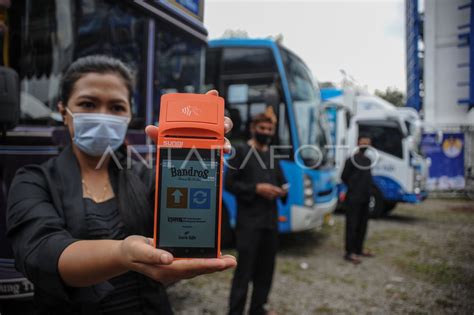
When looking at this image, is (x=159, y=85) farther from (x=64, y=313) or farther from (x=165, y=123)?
(x=165, y=123)

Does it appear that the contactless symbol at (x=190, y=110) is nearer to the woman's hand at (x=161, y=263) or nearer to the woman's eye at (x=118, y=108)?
the woman's hand at (x=161, y=263)

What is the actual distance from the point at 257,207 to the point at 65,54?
1.93 m

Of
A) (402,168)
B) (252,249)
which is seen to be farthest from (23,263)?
(402,168)

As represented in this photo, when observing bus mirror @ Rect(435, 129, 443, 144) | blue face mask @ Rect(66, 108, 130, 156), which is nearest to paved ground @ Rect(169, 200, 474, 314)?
bus mirror @ Rect(435, 129, 443, 144)

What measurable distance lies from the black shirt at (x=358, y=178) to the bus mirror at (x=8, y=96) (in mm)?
4469

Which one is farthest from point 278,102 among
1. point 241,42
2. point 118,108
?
point 118,108

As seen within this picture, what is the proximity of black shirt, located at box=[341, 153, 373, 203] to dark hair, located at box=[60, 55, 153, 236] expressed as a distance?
165 inches

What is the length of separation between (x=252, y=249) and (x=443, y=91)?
2.29 m

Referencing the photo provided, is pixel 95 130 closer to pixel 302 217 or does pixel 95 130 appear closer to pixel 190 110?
pixel 190 110

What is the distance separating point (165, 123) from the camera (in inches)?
29.1

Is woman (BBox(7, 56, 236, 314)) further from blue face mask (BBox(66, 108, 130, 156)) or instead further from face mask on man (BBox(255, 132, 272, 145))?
face mask on man (BBox(255, 132, 272, 145))

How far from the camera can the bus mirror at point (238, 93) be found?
16.5ft

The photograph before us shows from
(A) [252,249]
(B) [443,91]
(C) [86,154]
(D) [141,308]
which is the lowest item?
(A) [252,249]

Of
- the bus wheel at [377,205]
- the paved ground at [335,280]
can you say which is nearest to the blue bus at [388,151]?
the bus wheel at [377,205]
